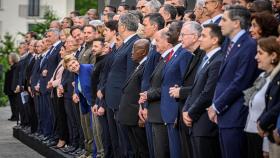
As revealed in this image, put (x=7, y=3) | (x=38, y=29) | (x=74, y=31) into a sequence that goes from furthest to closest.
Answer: (x=7, y=3), (x=38, y=29), (x=74, y=31)

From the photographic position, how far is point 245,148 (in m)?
9.23

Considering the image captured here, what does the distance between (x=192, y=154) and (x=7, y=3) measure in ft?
206

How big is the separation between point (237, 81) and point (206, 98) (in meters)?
0.66

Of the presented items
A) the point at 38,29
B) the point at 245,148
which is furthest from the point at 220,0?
the point at 38,29

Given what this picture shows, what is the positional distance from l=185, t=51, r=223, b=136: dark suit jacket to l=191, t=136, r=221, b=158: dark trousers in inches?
2.4

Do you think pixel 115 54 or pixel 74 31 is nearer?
pixel 115 54

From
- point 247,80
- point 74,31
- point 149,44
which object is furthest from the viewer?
point 74,31

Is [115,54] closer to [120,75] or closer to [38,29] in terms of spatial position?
[120,75]

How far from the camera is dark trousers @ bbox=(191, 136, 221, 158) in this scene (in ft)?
31.9

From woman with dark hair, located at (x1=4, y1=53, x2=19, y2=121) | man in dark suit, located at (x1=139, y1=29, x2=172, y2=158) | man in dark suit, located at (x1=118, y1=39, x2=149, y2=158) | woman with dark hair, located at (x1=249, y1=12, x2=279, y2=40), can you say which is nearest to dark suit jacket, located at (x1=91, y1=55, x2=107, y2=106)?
man in dark suit, located at (x1=118, y1=39, x2=149, y2=158)

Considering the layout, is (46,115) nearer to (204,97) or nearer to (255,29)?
(204,97)

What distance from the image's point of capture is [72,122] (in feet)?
50.9

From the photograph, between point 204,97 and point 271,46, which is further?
point 204,97

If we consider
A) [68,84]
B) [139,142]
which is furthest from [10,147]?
[139,142]
